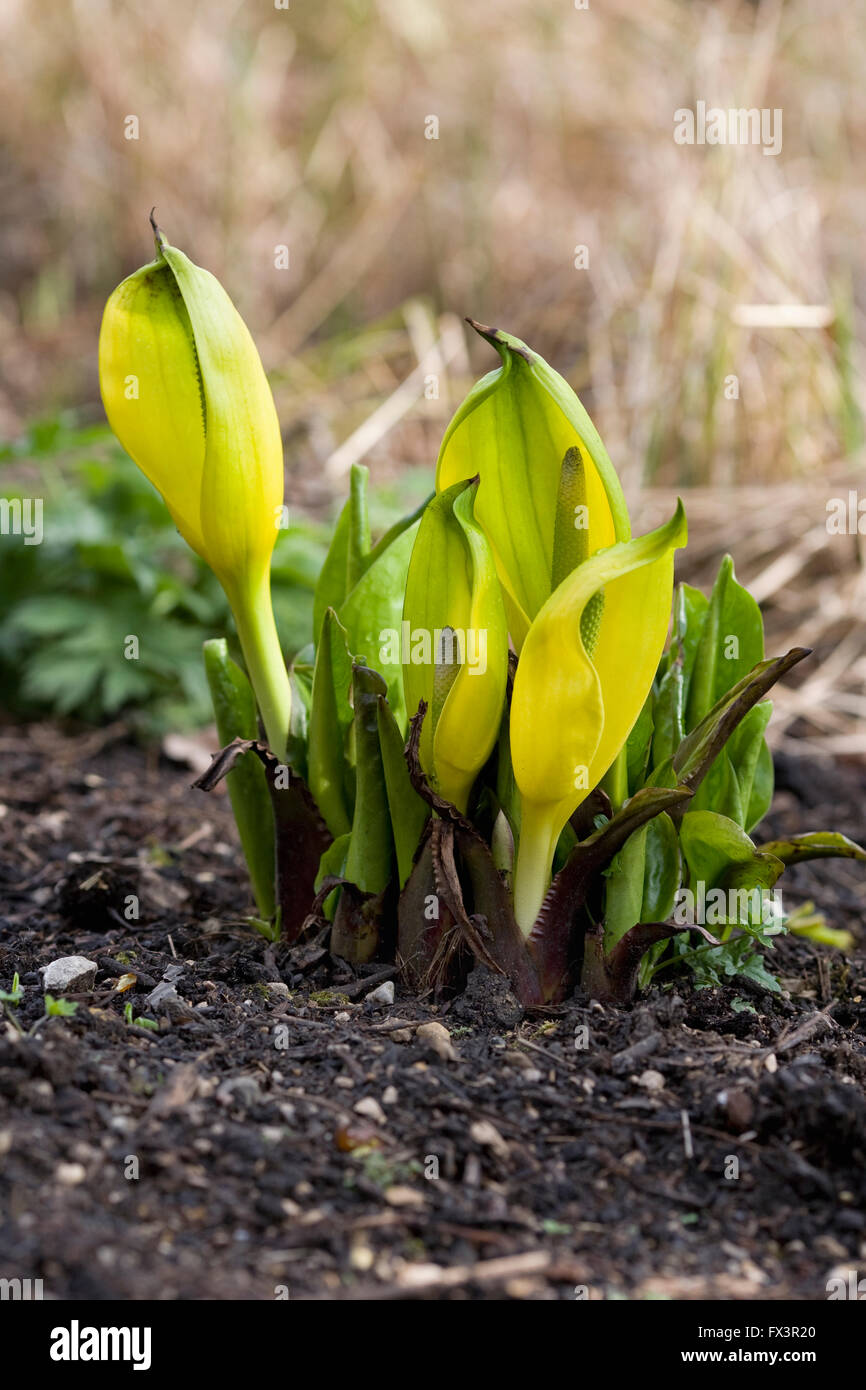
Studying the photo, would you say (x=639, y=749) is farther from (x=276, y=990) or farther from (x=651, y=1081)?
(x=276, y=990)

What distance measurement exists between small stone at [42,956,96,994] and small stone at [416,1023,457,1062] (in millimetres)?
426

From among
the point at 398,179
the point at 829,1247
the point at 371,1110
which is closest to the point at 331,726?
the point at 371,1110

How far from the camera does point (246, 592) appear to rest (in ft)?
5.14

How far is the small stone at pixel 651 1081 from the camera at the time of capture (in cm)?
137

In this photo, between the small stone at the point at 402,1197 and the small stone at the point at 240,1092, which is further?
the small stone at the point at 240,1092

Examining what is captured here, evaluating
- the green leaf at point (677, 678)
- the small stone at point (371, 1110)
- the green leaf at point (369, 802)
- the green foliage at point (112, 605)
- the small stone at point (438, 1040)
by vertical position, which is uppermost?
the green foliage at point (112, 605)

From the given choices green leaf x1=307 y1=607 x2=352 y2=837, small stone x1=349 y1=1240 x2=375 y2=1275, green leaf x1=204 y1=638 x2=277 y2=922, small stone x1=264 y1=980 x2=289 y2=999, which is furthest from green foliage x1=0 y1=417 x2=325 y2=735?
small stone x1=349 y1=1240 x2=375 y2=1275

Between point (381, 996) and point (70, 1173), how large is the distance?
1.56ft

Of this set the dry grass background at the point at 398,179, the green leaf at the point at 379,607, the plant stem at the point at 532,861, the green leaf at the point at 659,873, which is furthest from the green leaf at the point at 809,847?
the dry grass background at the point at 398,179

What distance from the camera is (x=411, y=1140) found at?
1.26m

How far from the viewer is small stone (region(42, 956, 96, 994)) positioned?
155 cm

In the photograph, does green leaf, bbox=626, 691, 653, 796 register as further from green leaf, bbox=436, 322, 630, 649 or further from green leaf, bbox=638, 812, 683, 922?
green leaf, bbox=436, 322, 630, 649

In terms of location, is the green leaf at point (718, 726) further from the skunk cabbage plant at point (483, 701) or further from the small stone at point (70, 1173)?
the small stone at point (70, 1173)

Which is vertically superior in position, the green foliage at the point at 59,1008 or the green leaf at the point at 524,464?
the green leaf at the point at 524,464
